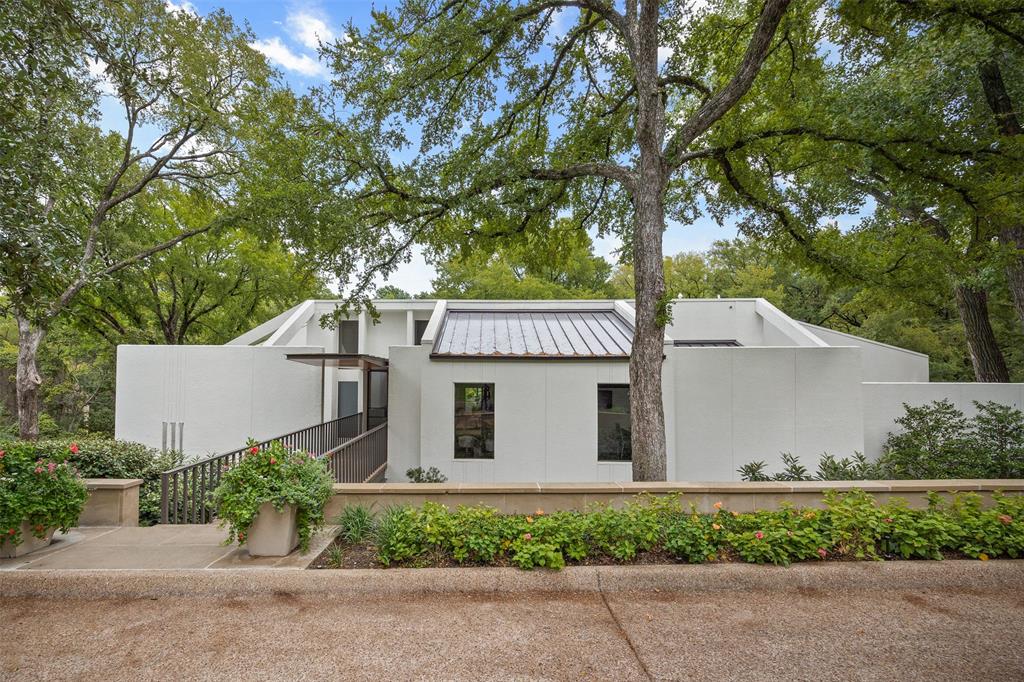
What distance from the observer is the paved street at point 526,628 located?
117 inches

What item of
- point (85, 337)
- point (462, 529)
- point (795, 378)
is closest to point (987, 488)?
point (795, 378)

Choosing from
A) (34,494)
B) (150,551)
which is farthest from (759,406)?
(34,494)

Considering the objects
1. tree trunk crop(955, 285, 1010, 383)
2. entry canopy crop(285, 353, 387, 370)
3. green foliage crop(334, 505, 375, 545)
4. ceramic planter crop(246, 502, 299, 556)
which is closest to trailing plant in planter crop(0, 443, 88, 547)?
ceramic planter crop(246, 502, 299, 556)

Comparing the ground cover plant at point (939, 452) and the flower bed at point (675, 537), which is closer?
the flower bed at point (675, 537)

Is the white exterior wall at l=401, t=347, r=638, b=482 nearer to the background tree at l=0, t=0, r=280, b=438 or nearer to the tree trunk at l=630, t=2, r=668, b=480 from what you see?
the tree trunk at l=630, t=2, r=668, b=480

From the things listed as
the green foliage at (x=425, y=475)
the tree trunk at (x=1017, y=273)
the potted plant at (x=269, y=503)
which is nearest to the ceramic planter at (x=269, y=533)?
the potted plant at (x=269, y=503)

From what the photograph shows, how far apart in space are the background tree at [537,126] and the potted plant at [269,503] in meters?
4.41

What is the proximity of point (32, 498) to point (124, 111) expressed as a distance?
47.2 ft

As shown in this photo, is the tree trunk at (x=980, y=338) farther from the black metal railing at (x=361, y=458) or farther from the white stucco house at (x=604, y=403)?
the black metal railing at (x=361, y=458)

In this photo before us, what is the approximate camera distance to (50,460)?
4.62 metres

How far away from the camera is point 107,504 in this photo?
550cm

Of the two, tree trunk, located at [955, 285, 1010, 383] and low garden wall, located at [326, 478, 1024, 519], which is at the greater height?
tree trunk, located at [955, 285, 1010, 383]

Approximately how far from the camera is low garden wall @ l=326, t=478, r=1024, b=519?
5262 millimetres

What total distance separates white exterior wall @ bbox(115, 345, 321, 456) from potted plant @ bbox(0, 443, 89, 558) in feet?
23.9
